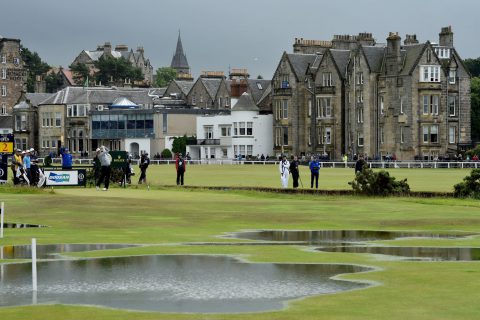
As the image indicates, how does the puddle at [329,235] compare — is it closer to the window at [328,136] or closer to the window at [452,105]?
the window at [452,105]

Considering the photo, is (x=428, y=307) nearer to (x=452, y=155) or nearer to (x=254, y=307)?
(x=254, y=307)

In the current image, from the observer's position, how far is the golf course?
63.6 ft

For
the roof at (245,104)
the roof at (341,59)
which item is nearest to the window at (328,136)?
the roof at (341,59)

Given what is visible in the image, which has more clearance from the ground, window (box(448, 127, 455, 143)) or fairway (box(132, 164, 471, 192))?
window (box(448, 127, 455, 143))

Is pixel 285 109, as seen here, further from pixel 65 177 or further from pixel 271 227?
pixel 271 227

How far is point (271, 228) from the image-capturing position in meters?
36.4

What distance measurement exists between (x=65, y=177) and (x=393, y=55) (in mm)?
75141

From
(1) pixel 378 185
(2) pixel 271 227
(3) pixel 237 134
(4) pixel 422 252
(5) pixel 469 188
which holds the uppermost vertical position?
(3) pixel 237 134

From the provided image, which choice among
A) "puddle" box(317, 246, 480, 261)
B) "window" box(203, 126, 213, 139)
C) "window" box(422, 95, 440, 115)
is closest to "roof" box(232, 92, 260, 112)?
"window" box(203, 126, 213, 139)

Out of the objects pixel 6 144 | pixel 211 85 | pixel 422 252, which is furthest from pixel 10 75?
pixel 422 252

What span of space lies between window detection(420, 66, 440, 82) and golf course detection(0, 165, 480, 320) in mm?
70837

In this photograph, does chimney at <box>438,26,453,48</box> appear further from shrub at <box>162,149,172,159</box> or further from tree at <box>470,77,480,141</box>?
shrub at <box>162,149,172,159</box>

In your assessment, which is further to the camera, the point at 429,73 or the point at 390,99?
the point at 390,99

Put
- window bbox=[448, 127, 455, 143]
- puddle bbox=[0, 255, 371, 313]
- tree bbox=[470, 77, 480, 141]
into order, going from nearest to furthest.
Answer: puddle bbox=[0, 255, 371, 313], window bbox=[448, 127, 455, 143], tree bbox=[470, 77, 480, 141]
